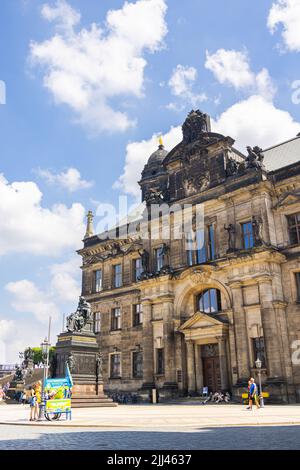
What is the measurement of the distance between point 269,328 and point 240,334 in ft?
7.52

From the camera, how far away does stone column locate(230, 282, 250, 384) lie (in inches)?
1184

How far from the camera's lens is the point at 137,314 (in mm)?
42156

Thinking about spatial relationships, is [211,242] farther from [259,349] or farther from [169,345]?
[259,349]

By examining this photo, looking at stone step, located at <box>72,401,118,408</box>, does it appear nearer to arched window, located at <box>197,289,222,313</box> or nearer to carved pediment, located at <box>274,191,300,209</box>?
arched window, located at <box>197,289,222,313</box>

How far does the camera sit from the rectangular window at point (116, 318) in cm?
4353

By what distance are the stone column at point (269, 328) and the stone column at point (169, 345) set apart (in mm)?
8094

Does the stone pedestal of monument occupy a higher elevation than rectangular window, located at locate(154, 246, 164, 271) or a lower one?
lower

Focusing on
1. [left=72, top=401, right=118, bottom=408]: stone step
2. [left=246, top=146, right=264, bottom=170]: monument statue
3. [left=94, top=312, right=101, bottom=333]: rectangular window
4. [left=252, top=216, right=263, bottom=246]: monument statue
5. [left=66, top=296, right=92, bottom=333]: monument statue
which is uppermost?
[left=246, top=146, right=264, bottom=170]: monument statue

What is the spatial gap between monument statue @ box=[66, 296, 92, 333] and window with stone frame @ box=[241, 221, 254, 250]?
12439mm

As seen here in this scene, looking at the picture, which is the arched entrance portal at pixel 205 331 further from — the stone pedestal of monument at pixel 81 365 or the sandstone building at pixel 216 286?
the stone pedestal of monument at pixel 81 365

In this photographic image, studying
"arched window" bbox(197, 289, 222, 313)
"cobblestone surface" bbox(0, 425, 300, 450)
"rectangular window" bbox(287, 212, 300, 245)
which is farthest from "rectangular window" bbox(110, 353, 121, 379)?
"cobblestone surface" bbox(0, 425, 300, 450)

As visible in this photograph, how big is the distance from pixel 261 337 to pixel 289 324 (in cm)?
215

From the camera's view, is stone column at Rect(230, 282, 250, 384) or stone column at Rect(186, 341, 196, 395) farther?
stone column at Rect(186, 341, 196, 395)

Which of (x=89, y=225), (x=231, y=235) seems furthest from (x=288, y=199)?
(x=89, y=225)
